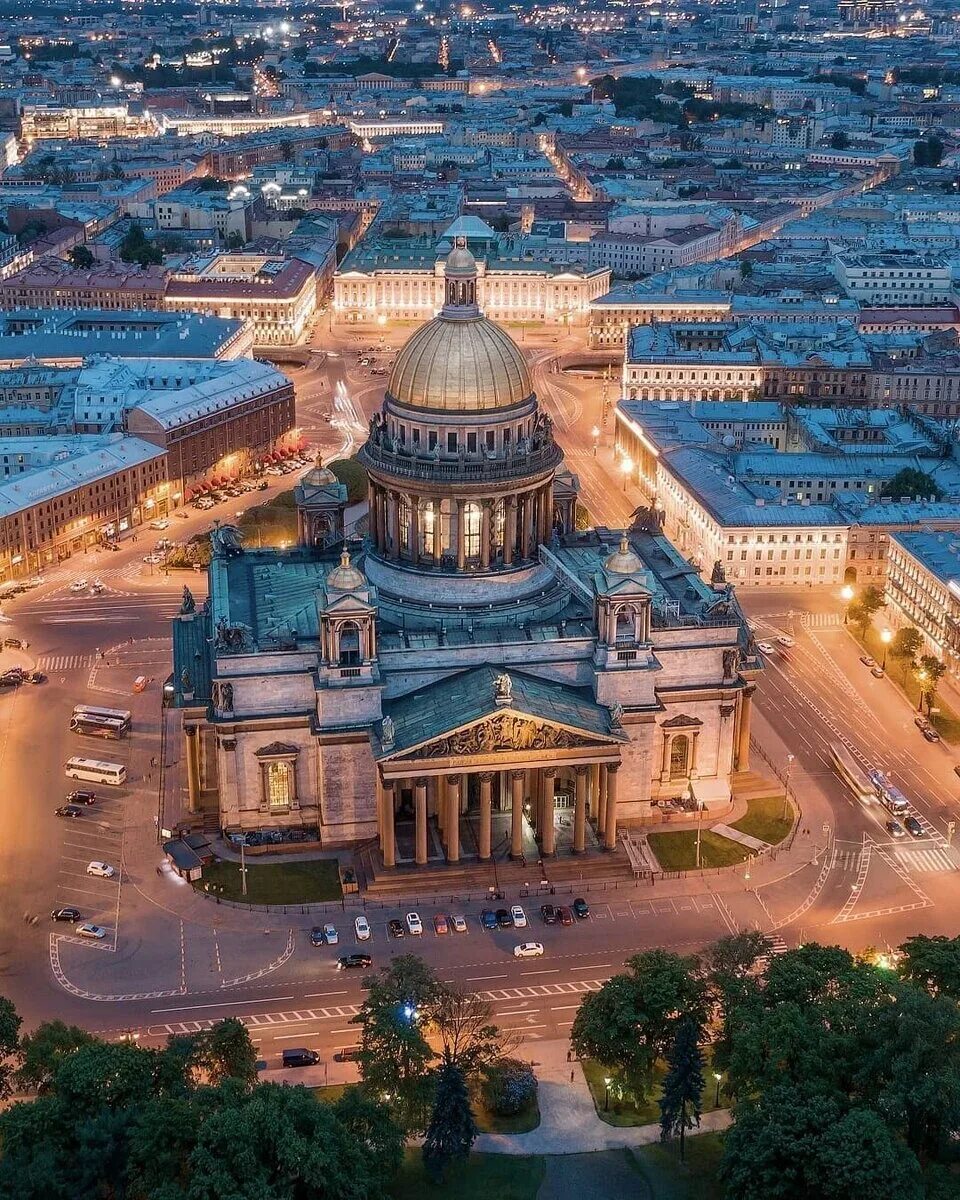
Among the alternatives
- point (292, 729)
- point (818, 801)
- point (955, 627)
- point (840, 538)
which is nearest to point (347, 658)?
point (292, 729)

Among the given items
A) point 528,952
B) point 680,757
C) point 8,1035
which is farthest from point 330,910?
point 680,757

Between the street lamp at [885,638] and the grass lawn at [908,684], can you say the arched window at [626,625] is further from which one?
the street lamp at [885,638]

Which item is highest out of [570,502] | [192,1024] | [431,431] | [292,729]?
[431,431]

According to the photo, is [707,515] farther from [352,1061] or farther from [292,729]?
[352,1061]

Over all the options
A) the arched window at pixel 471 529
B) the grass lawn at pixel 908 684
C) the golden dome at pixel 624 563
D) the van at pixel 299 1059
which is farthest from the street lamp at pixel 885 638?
the van at pixel 299 1059

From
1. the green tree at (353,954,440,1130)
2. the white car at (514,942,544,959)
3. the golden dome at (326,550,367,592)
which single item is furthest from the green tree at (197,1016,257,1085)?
the golden dome at (326,550,367,592)

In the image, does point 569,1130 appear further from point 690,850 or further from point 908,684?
point 908,684

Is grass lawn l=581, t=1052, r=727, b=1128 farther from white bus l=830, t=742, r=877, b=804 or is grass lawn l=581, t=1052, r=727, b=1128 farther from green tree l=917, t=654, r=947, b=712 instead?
green tree l=917, t=654, r=947, b=712
